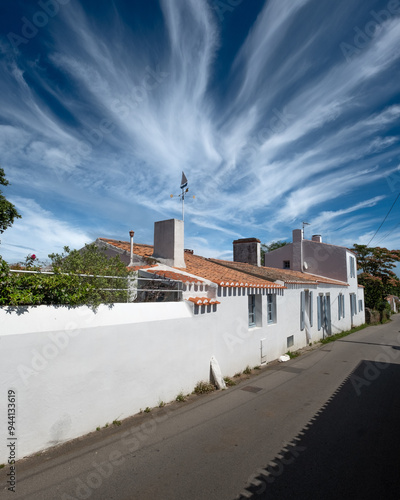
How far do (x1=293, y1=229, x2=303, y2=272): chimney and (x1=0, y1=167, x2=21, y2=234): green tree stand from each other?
17986 mm

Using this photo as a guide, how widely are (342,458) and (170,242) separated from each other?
7.09m

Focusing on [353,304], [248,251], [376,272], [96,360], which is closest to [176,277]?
[96,360]

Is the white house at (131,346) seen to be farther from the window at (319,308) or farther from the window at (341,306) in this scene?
the window at (341,306)

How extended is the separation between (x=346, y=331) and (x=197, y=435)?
18.9 m

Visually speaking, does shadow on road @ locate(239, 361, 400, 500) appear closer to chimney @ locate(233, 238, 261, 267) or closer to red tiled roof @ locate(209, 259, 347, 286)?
red tiled roof @ locate(209, 259, 347, 286)

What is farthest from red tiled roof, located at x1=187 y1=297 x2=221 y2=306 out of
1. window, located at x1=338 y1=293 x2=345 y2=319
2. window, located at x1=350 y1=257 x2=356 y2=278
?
window, located at x1=350 y1=257 x2=356 y2=278

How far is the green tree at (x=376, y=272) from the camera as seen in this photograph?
94.8 ft

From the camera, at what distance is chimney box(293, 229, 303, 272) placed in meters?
21.2

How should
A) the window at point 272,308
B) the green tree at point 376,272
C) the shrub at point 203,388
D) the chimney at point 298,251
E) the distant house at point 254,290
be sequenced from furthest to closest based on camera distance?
the green tree at point 376,272
the chimney at point 298,251
the window at point 272,308
the distant house at point 254,290
the shrub at point 203,388

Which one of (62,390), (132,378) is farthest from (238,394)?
(62,390)

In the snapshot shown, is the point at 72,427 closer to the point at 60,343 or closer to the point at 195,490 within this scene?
the point at 60,343

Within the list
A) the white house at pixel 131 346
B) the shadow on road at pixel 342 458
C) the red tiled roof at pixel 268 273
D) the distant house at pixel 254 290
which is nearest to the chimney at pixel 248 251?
the distant house at pixel 254 290

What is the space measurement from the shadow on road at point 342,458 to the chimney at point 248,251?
35.3ft

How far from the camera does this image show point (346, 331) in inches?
813
